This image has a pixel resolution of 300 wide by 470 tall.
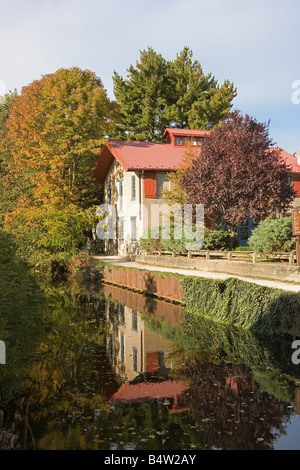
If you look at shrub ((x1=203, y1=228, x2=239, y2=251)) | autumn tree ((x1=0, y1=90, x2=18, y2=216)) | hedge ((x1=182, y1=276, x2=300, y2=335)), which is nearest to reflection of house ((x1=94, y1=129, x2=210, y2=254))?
shrub ((x1=203, y1=228, x2=239, y2=251))

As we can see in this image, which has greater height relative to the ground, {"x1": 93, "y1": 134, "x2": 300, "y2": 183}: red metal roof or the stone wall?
{"x1": 93, "y1": 134, "x2": 300, "y2": 183}: red metal roof

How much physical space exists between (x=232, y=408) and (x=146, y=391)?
76.5 inches

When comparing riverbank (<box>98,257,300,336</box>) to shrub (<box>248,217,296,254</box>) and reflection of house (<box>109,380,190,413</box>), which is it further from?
reflection of house (<box>109,380,190,413</box>)

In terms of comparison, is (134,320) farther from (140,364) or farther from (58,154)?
(58,154)

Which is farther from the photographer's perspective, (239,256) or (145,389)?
(239,256)

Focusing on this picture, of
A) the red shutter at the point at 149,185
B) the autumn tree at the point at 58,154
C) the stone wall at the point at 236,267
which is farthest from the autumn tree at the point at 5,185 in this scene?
the stone wall at the point at 236,267

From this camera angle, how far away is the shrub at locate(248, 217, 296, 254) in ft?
71.3

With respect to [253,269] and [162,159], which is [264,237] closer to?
[253,269]

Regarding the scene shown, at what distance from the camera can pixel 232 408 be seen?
859cm

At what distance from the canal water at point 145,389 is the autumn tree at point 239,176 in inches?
520

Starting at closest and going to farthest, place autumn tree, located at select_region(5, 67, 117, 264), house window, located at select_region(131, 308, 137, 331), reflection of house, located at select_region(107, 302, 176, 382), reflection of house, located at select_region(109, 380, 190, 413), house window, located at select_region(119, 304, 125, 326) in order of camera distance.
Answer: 1. reflection of house, located at select_region(109, 380, 190, 413)
2. reflection of house, located at select_region(107, 302, 176, 382)
3. house window, located at select_region(131, 308, 137, 331)
4. house window, located at select_region(119, 304, 125, 326)
5. autumn tree, located at select_region(5, 67, 117, 264)

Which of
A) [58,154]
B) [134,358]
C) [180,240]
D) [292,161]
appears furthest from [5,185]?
[134,358]

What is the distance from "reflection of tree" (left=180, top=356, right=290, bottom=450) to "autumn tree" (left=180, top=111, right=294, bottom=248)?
1712 centimetres
